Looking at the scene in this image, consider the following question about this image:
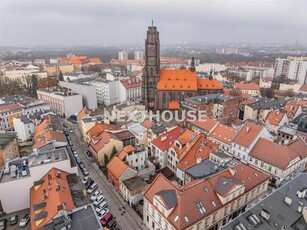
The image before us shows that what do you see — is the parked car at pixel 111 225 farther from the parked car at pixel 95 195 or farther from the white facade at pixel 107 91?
the white facade at pixel 107 91

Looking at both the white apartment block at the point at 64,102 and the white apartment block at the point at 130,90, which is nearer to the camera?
the white apartment block at the point at 64,102

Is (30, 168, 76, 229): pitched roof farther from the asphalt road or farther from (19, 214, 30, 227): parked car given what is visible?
the asphalt road

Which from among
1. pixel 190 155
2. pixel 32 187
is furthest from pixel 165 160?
pixel 32 187

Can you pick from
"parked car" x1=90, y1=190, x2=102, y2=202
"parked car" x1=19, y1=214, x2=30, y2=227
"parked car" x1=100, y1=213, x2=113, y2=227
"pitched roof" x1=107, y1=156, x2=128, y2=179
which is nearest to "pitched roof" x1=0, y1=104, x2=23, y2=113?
"parked car" x1=19, y1=214, x2=30, y2=227

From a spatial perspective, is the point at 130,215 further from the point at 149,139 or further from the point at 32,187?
the point at 149,139

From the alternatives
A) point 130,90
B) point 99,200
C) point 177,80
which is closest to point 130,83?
point 130,90

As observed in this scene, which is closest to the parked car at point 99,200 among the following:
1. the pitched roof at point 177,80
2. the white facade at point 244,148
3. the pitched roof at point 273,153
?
the white facade at point 244,148

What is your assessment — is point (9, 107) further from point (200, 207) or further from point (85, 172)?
point (200, 207)
